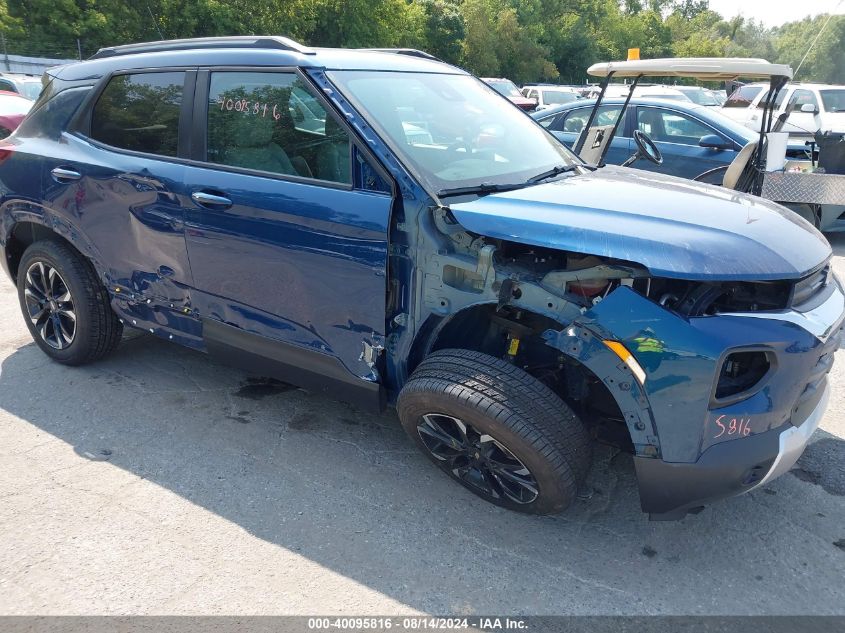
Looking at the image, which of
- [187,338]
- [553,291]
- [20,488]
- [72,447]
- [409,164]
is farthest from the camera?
[187,338]

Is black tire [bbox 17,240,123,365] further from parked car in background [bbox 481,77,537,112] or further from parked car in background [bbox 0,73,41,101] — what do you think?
parked car in background [bbox 481,77,537,112]

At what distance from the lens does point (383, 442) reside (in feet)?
11.7

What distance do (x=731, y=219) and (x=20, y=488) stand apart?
3382 mm

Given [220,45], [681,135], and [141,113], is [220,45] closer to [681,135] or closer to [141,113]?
[141,113]

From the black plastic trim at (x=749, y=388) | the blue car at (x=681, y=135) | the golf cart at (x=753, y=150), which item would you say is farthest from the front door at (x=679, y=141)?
the black plastic trim at (x=749, y=388)

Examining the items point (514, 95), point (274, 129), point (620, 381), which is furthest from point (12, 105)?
point (514, 95)

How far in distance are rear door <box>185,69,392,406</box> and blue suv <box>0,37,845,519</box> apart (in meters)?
0.01

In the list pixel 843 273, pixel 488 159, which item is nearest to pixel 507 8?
pixel 843 273

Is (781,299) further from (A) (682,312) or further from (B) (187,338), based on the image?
(B) (187,338)

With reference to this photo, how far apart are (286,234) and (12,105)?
30.7 feet

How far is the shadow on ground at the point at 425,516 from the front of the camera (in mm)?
2574

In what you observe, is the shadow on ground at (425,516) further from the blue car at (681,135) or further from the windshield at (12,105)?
the windshield at (12,105)

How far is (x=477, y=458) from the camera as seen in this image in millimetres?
2912

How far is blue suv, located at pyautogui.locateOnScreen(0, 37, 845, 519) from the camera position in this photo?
8.07ft
